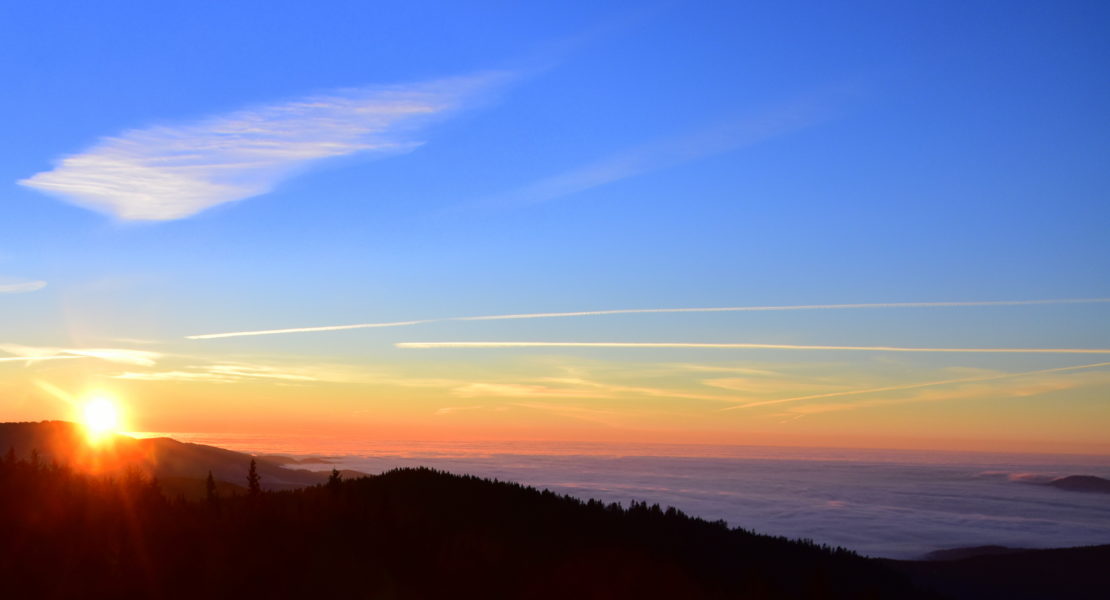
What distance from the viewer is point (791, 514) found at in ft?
164

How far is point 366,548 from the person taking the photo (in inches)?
535

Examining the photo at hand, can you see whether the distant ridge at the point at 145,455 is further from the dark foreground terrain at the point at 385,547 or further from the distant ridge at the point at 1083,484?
the distant ridge at the point at 1083,484

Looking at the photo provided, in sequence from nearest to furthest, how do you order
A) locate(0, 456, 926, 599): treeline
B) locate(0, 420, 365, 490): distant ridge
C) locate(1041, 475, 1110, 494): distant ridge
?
1. locate(0, 456, 926, 599): treeline
2. locate(0, 420, 365, 490): distant ridge
3. locate(1041, 475, 1110, 494): distant ridge

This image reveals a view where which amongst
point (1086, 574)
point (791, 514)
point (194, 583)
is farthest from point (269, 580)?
point (791, 514)

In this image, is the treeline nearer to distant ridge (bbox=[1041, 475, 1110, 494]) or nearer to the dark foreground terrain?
the dark foreground terrain

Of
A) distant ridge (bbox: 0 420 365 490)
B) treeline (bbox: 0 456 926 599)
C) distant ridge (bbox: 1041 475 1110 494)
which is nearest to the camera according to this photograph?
treeline (bbox: 0 456 926 599)

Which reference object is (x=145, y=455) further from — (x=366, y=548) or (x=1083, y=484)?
(x=1083, y=484)

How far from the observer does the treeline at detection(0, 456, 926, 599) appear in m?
11.6

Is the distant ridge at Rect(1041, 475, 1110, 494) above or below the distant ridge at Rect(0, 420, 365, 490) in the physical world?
below

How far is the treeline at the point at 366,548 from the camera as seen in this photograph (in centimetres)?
Result: 1160

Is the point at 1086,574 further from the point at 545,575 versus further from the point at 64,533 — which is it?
the point at 64,533

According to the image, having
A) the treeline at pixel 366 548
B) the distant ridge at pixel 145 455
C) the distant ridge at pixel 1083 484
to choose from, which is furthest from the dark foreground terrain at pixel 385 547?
the distant ridge at pixel 1083 484

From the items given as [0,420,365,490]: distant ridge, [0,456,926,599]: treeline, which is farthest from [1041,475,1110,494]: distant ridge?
[0,456,926,599]: treeline

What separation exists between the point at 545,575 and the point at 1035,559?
91.4 ft
